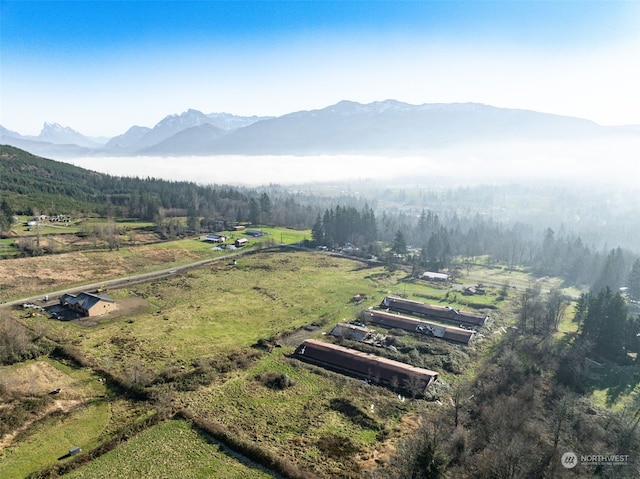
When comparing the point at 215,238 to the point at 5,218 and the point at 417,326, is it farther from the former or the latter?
the point at 417,326

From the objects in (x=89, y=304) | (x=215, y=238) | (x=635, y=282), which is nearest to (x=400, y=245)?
(x=635, y=282)

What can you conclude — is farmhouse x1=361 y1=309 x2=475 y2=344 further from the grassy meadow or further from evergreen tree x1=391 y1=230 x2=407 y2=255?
evergreen tree x1=391 y1=230 x2=407 y2=255

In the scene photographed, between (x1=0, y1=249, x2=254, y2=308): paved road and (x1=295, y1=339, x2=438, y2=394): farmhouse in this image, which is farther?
(x1=0, y1=249, x2=254, y2=308): paved road

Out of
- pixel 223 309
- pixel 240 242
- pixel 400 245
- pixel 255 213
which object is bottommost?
pixel 223 309

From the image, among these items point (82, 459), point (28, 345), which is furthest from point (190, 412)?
point (28, 345)

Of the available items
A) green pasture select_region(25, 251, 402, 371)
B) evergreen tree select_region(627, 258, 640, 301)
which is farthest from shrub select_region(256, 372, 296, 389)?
evergreen tree select_region(627, 258, 640, 301)

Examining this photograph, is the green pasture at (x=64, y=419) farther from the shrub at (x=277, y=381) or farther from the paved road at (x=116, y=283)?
the paved road at (x=116, y=283)

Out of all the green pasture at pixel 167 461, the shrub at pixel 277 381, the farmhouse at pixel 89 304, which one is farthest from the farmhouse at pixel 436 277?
the green pasture at pixel 167 461
